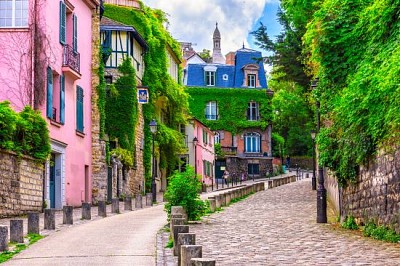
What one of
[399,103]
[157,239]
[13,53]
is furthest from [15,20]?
[399,103]

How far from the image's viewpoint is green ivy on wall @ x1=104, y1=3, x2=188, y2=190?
45.5 m

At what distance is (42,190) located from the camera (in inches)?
1086

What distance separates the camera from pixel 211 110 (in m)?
76.4

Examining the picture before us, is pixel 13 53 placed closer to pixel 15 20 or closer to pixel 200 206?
pixel 15 20

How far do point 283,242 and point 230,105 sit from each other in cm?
5984

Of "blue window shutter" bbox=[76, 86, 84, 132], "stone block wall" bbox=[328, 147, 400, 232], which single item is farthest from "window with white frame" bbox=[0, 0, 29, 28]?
"stone block wall" bbox=[328, 147, 400, 232]

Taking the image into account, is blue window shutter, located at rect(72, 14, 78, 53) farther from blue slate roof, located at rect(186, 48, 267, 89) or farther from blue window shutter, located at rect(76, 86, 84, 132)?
blue slate roof, located at rect(186, 48, 267, 89)

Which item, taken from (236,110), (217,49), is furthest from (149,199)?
(217,49)

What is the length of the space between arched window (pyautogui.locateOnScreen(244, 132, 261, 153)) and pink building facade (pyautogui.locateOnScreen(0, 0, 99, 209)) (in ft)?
140

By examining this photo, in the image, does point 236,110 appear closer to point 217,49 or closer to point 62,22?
point 217,49

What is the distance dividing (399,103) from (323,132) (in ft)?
19.4

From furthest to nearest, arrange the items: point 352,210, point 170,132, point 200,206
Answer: point 170,132 → point 200,206 → point 352,210

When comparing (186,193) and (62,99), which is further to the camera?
(62,99)

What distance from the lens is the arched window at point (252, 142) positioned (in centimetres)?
7706
